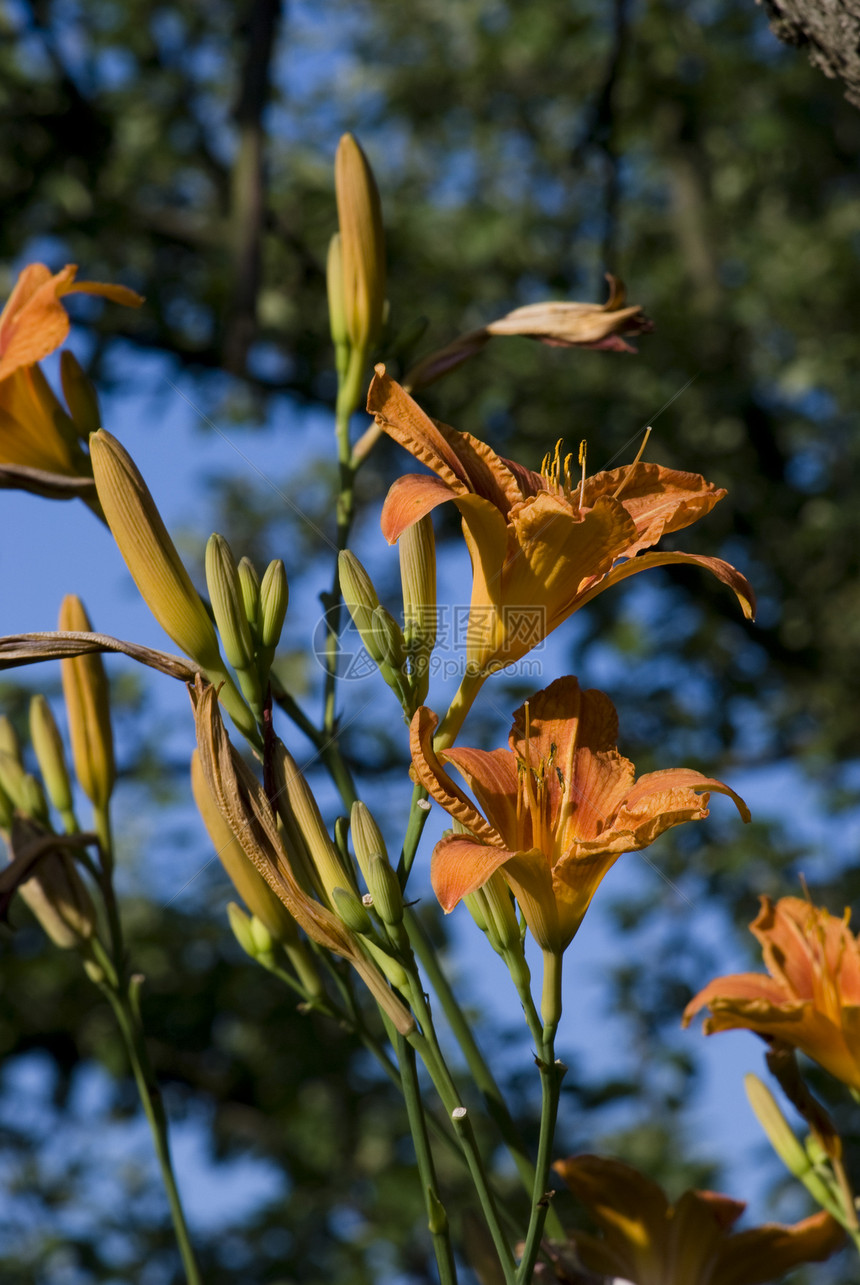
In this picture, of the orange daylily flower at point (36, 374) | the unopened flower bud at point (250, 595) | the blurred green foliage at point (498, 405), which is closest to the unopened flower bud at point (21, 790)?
the orange daylily flower at point (36, 374)

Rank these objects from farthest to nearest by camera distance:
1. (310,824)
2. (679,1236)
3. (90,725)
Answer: (90,725)
(679,1236)
(310,824)

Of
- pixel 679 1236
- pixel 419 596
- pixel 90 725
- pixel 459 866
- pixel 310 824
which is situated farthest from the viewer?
pixel 90 725

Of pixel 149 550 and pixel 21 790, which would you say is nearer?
pixel 149 550

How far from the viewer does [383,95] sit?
4812mm

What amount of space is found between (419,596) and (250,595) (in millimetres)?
134

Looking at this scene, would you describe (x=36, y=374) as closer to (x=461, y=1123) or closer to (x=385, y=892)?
Result: (x=385, y=892)

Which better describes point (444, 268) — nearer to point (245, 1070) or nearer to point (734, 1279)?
point (245, 1070)

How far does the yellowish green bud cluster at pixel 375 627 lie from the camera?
0.85 m

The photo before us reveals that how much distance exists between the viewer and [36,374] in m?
1.06

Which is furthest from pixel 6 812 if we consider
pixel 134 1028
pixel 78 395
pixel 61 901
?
pixel 78 395

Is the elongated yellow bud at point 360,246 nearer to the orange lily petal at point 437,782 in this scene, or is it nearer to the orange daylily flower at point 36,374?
the orange daylily flower at point 36,374

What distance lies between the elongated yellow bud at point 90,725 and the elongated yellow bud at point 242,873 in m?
0.23

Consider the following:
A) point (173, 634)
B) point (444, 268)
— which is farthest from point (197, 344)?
point (173, 634)

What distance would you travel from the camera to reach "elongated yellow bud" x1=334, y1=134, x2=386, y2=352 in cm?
121
